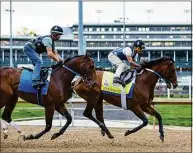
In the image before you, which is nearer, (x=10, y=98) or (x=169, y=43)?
(x=10, y=98)

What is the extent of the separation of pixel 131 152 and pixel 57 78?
2.11 meters

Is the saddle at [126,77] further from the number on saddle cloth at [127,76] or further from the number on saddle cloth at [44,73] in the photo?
the number on saddle cloth at [44,73]

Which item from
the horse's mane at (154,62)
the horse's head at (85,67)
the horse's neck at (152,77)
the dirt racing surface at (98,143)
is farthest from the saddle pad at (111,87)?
the horse's head at (85,67)

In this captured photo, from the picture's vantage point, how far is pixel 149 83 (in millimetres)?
10836

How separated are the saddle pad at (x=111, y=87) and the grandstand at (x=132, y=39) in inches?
2282

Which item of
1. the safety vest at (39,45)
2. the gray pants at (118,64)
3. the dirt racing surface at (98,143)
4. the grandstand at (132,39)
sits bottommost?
the dirt racing surface at (98,143)

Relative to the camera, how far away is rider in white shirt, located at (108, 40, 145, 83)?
10.8 meters

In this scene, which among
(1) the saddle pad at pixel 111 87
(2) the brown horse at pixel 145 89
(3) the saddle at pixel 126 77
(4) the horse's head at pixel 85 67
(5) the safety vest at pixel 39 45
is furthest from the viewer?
(3) the saddle at pixel 126 77

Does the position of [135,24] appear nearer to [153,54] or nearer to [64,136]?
[153,54]

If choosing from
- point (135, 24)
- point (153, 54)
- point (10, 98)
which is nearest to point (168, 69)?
point (10, 98)

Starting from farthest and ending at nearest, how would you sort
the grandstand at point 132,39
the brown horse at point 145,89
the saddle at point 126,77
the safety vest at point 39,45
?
1. the grandstand at point 132,39
2. the saddle at point 126,77
3. the brown horse at point 145,89
4. the safety vest at point 39,45

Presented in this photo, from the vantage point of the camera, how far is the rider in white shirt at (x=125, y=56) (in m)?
10.8

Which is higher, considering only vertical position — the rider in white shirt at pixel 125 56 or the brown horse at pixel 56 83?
the rider in white shirt at pixel 125 56

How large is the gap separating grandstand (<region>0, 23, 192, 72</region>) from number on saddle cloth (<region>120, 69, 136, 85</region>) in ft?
191
